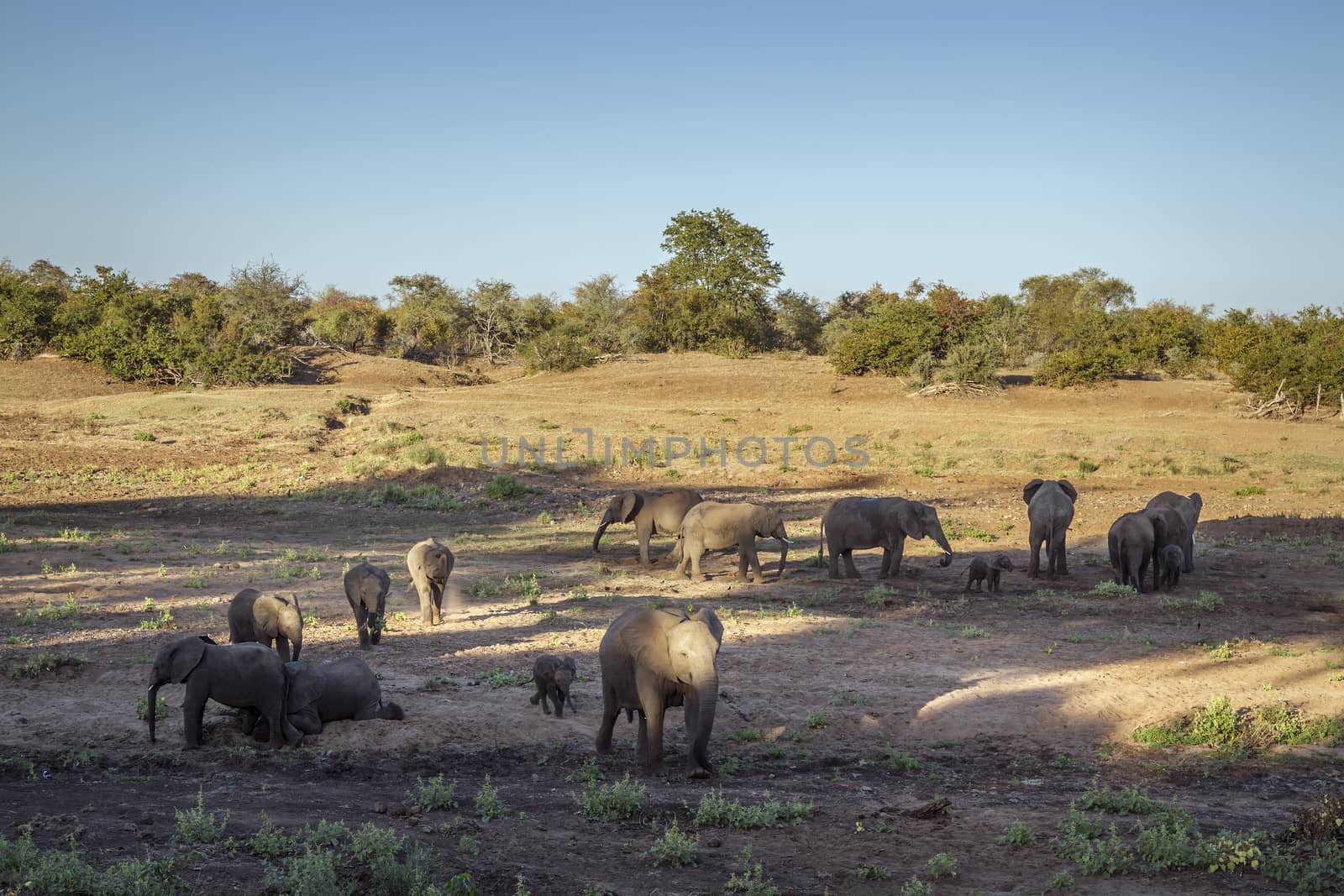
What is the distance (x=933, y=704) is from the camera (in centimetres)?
1080

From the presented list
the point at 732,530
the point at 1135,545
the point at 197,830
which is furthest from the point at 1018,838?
the point at 1135,545

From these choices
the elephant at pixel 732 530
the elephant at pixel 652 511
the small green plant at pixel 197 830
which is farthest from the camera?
the elephant at pixel 652 511

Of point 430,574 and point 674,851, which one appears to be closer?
point 674,851

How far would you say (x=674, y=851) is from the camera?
687 centimetres

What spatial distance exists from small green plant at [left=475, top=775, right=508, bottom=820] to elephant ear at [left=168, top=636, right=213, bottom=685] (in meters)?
2.87

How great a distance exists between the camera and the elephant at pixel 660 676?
866 centimetres

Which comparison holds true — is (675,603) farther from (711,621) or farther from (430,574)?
(711,621)

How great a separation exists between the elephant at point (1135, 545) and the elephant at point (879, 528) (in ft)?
7.90

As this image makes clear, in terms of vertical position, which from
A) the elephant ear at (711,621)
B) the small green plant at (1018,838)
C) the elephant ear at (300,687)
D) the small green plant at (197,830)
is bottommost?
the small green plant at (1018,838)

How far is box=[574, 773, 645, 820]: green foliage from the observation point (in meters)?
7.66

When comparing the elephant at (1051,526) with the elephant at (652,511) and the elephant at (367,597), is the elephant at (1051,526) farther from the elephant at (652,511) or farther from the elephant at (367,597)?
the elephant at (367,597)

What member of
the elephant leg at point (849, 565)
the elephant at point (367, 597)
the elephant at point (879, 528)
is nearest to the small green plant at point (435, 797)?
the elephant at point (367, 597)

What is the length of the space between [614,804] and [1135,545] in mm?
11385

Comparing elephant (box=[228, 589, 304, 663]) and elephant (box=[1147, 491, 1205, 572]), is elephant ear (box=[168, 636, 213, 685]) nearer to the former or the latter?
elephant (box=[228, 589, 304, 663])
